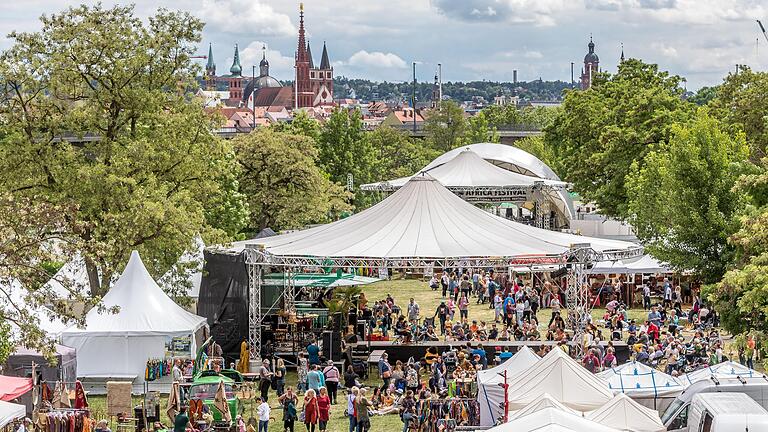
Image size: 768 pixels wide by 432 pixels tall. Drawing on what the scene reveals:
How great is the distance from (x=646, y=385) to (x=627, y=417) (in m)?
3.21

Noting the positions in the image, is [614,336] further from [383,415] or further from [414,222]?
[383,415]

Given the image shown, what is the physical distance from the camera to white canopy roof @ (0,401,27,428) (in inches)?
737

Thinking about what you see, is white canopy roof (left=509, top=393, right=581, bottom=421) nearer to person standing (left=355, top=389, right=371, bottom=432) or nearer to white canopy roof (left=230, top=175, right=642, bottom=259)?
person standing (left=355, top=389, right=371, bottom=432)

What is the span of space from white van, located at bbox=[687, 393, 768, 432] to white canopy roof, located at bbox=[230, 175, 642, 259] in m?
9.74

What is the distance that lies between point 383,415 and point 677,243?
11494 mm

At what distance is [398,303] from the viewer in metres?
42.6

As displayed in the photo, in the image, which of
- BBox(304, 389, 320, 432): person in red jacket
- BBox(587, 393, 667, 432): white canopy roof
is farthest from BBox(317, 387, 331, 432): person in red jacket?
BBox(587, 393, 667, 432): white canopy roof

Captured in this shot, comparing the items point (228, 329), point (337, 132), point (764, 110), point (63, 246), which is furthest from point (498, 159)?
point (63, 246)

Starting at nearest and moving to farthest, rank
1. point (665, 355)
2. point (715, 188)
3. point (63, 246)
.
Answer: point (63, 246) < point (665, 355) < point (715, 188)

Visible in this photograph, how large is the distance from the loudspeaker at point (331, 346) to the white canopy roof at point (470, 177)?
24.4m

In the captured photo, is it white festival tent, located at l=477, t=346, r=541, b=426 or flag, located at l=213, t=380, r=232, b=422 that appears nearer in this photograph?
white festival tent, located at l=477, t=346, r=541, b=426

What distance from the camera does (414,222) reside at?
1203 inches

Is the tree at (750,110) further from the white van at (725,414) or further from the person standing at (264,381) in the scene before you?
the white van at (725,414)

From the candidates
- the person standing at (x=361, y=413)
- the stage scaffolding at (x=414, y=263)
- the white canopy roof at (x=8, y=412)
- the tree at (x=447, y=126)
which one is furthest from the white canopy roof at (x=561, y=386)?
the tree at (x=447, y=126)
